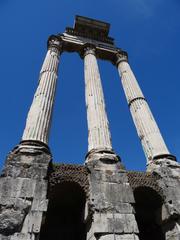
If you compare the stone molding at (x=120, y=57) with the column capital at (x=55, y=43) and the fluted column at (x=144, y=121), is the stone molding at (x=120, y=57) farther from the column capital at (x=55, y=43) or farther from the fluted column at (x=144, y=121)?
the column capital at (x=55, y=43)

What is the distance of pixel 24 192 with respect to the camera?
8.02 meters

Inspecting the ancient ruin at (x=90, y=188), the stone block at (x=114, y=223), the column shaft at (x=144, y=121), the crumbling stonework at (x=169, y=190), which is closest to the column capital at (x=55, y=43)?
the ancient ruin at (x=90, y=188)

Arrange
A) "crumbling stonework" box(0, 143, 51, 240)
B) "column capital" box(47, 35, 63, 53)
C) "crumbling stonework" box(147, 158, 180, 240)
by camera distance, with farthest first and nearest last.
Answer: "column capital" box(47, 35, 63, 53), "crumbling stonework" box(147, 158, 180, 240), "crumbling stonework" box(0, 143, 51, 240)

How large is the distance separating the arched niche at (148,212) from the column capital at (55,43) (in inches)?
445

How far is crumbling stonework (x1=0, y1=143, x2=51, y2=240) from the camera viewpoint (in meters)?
7.09

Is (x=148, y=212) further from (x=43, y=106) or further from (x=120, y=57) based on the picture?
(x=120, y=57)

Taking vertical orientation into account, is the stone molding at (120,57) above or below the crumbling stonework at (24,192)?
above

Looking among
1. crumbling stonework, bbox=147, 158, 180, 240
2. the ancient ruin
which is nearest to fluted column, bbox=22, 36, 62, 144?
the ancient ruin

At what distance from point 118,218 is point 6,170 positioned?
4.08 metres


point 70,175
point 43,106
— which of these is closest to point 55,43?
point 43,106

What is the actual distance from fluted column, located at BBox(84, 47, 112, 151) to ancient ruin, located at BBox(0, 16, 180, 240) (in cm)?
5

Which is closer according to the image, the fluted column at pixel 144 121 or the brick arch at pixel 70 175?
the brick arch at pixel 70 175

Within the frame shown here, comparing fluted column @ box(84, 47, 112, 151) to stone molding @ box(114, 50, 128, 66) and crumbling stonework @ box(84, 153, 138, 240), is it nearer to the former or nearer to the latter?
crumbling stonework @ box(84, 153, 138, 240)

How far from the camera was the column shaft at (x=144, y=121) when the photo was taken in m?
12.1
